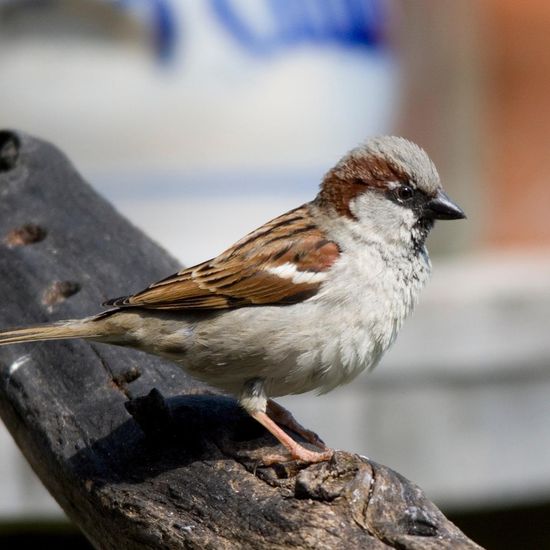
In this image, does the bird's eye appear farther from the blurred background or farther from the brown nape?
the blurred background

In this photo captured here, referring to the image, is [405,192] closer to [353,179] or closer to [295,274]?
[353,179]

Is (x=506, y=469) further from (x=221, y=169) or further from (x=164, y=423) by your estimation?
(x=164, y=423)

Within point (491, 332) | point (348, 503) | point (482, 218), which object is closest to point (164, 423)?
point (348, 503)

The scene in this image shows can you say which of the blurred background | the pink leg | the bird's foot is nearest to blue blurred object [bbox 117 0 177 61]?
the blurred background

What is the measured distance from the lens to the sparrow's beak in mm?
2666

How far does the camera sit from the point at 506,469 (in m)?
4.95

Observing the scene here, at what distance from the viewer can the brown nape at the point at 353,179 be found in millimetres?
2699

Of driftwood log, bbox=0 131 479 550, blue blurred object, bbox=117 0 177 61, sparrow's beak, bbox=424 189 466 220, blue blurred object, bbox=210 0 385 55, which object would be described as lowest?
driftwood log, bbox=0 131 479 550

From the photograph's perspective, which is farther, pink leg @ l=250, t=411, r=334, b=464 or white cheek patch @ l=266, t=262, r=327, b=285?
white cheek patch @ l=266, t=262, r=327, b=285

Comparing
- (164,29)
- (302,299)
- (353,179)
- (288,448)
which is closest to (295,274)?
(302,299)

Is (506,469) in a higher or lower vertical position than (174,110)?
lower

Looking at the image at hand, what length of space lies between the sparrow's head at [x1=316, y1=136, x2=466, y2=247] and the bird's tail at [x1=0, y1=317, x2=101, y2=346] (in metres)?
0.58

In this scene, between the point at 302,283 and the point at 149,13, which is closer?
the point at 302,283

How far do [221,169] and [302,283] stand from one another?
8.88ft
